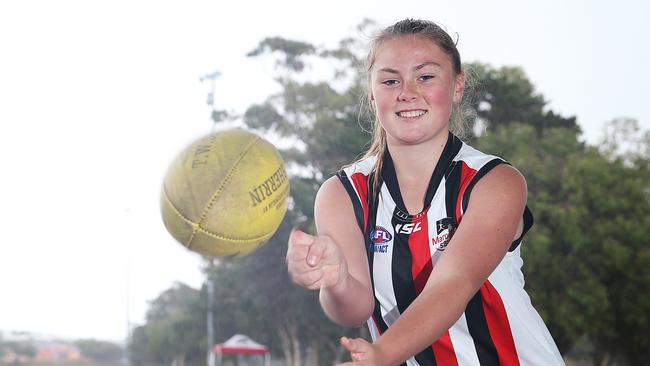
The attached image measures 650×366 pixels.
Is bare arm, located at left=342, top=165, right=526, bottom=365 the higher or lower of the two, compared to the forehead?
lower

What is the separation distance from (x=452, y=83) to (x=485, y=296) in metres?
0.80

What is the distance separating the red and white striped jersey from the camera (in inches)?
119

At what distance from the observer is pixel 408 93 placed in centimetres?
300

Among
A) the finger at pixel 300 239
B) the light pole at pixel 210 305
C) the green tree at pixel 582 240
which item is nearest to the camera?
the finger at pixel 300 239

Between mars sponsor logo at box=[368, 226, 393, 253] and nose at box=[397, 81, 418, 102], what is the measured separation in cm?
51

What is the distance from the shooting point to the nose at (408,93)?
9.85ft

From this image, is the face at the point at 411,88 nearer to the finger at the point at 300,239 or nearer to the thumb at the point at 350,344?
the finger at the point at 300,239

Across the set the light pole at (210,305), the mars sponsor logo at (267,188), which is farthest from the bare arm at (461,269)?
the light pole at (210,305)

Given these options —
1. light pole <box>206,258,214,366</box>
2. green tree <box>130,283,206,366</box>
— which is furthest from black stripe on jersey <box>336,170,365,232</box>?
green tree <box>130,283,206,366</box>

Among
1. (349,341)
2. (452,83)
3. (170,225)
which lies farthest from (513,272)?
(170,225)

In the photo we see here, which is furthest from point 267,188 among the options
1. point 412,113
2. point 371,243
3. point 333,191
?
point 412,113

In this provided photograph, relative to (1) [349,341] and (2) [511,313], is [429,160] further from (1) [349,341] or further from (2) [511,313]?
(1) [349,341]

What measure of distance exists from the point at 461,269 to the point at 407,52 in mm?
900

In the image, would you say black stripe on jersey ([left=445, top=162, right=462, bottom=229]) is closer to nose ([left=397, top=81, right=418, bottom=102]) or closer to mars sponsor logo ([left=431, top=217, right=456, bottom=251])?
mars sponsor logo ([left=431, top=217, right=456, bottom=251])
